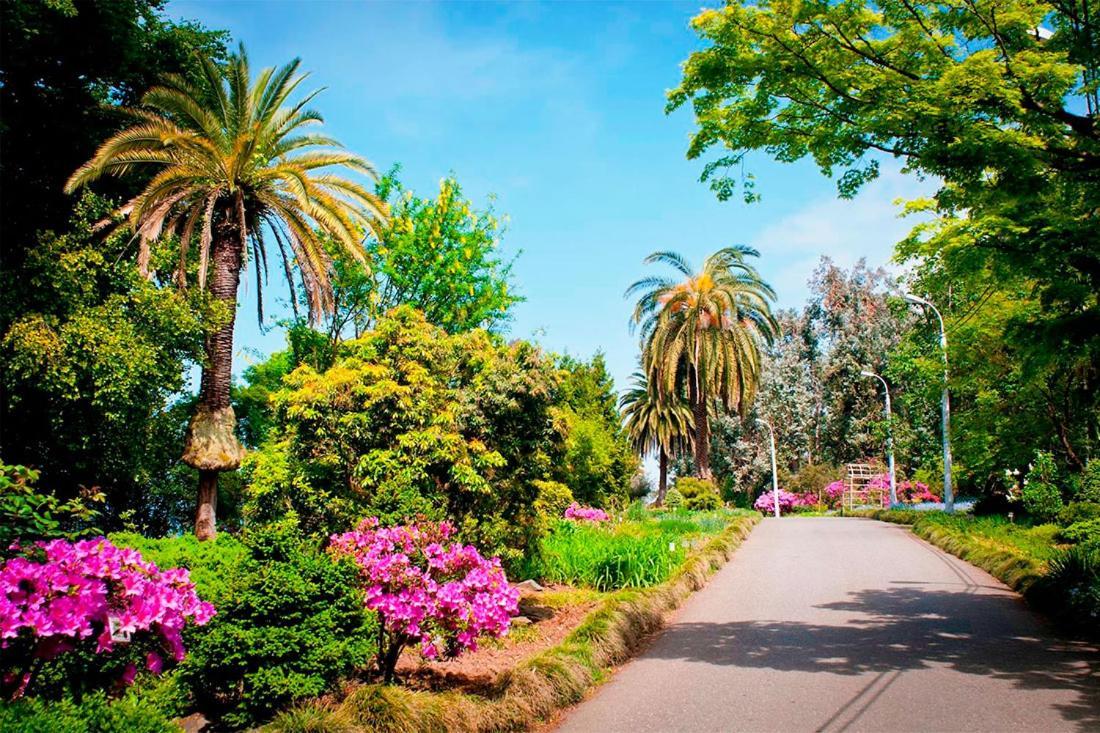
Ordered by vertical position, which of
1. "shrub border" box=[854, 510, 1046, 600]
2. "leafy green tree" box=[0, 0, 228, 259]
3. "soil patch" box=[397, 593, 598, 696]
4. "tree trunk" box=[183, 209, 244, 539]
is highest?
"leafy green tree" box=[0, 0, 228, 259]

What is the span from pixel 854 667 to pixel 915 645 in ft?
4.53

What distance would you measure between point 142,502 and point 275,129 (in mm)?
10777

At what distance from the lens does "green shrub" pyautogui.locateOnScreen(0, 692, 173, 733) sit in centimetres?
360

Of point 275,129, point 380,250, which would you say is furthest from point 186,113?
point 380,250

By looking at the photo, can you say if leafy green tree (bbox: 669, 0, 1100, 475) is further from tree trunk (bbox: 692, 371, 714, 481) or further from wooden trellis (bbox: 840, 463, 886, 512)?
wooden trellis (bbox: 840, 463, 886, 512)

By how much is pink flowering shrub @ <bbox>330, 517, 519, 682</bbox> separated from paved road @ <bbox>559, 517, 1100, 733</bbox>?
117 centimetres

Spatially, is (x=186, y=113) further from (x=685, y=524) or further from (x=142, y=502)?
(x=685, y=524)

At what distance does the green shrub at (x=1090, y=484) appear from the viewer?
17.1 m

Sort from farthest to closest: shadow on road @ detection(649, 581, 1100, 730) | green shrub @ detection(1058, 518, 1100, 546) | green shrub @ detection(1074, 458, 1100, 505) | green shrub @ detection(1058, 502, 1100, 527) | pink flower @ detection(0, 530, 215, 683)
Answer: green shrub @ detection(1074, 458, 1100, 505) < green shrub @ detection(1058, 502, 1100, 527) < green shrub @ detection(1058, 518, 1100, 546) < shadow on road @ detection(649, 581, 1100, 730) < pink flower @ detection(0, 530, 215, 683)

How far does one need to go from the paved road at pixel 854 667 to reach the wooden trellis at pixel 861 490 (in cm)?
2885

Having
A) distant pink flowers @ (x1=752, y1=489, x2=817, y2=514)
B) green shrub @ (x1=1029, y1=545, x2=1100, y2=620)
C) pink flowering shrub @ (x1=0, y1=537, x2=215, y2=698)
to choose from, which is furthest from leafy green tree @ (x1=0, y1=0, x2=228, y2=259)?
distant pink flowers @ (x1=752, y1=489, x2=817, y2=514)

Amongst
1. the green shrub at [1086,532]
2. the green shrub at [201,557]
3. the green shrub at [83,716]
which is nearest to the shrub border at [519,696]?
the green shrub at [83,716]

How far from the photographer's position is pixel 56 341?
12.6 meters

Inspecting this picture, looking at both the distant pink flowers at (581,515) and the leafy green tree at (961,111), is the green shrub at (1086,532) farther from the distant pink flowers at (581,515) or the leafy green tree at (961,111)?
the distant pink flowers at (581,515)
